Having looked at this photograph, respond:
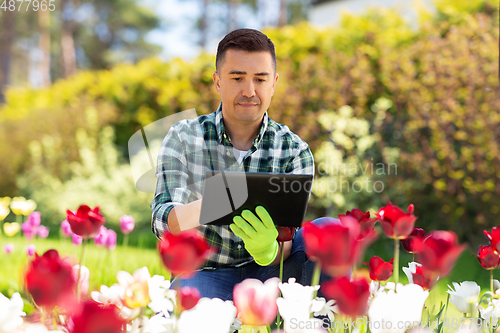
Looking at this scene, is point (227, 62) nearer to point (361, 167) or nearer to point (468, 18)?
point (361, 167)

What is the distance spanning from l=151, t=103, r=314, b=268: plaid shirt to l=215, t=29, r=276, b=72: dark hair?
0.92 feet

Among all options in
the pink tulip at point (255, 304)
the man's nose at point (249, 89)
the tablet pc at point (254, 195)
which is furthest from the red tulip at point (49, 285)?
the man's nose at point (249, 89)

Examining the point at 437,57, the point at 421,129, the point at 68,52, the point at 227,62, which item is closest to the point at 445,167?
the point at 421,129

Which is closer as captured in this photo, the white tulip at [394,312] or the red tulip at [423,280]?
the white tulip at [394,312]

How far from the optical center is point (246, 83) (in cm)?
161

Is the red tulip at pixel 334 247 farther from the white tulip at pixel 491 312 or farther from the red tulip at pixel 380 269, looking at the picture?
the white tulip at pixel 491 312

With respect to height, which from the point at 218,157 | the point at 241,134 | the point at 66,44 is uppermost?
the point at 66,44

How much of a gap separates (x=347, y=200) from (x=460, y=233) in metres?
1.07

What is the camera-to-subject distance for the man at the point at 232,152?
5.25 feet

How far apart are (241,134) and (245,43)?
1.30 feet

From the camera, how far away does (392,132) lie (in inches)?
167

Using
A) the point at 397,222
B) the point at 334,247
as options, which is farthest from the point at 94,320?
the point at 397,222

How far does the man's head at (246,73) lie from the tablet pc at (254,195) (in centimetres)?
57

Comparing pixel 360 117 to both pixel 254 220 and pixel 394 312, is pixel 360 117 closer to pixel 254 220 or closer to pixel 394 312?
pixel 254 220
